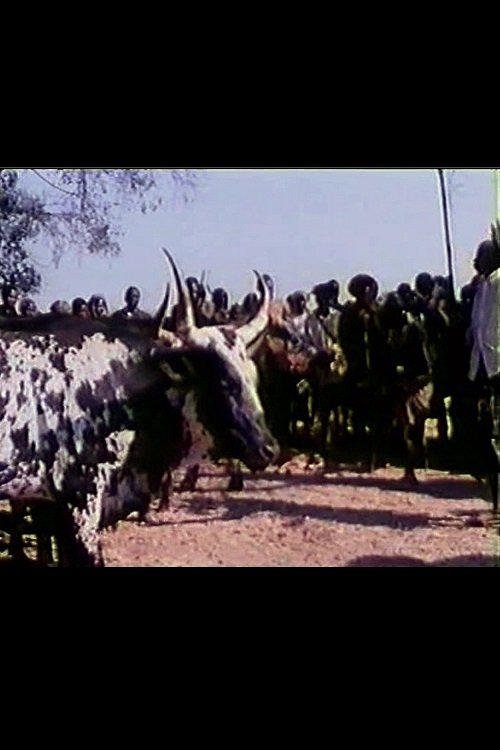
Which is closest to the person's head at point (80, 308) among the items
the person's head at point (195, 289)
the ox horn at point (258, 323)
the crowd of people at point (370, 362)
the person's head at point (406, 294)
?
the crowd of people at point (370, 362)

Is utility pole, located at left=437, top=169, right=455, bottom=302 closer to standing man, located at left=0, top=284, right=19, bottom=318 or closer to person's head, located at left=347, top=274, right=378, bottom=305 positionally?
person's head, located at left=347, top=274, right=378, bottom=305

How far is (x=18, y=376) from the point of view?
3.16 metres

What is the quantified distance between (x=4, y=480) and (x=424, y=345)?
42.4 inches

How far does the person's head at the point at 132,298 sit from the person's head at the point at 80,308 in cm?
10

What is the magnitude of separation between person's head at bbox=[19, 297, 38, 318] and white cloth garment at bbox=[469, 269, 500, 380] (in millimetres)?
1059

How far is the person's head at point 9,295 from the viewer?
10.3ft

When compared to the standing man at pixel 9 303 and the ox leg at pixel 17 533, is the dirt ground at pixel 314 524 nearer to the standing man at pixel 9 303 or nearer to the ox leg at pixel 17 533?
the ox leg at pixel 17 533

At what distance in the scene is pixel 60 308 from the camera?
10.3 feet

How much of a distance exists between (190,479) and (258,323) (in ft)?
1.36
